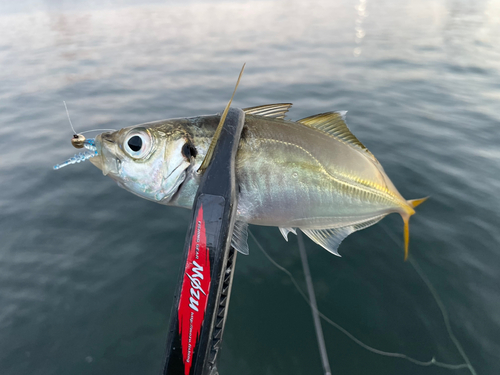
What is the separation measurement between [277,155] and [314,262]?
1830 mm

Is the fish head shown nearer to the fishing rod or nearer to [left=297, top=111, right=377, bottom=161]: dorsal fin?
the fishing rod

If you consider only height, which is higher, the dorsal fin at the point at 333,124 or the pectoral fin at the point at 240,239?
the dorsal fin at the point at 333,124

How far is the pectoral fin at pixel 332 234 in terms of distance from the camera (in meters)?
2.31

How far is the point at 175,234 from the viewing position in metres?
3.83

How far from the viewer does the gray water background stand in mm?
2654

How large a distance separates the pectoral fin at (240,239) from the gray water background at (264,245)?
1315 millimetres

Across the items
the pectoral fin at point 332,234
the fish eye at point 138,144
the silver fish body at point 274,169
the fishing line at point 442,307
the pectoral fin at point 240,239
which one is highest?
the fish eye at point 138,144

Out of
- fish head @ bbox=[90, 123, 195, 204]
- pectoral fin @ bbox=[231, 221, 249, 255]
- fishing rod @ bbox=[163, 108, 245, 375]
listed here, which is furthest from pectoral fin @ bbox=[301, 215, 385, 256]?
fish head @ bbox=[90, 123, 195, 204]

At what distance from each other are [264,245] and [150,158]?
2.12 metres

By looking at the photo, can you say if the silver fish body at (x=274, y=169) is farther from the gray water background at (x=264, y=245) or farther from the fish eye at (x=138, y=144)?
the gray water background at (x=264, y=245)

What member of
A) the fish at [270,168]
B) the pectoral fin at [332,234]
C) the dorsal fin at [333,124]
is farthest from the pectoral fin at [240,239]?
the dorsal fin at [333,124]

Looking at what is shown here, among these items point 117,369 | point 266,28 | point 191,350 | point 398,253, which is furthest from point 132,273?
point 266,28

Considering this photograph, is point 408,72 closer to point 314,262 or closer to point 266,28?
point 314,262

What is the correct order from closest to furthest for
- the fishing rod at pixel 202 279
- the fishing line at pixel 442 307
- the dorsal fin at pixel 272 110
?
the fishing rod at pixel 202 279
the dorsal fin at pixel 272 110
the fishing line at pixel 442 307
